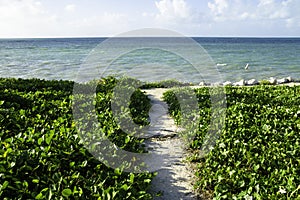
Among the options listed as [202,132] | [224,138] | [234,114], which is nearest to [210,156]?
[224,138]

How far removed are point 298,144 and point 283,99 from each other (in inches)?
180

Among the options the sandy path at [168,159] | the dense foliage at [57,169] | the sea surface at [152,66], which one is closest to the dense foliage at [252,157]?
the sandy path at [168,159]

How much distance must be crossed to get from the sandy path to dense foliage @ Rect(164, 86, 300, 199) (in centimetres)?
26

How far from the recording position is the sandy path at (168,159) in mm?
4910

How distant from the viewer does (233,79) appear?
25.0 m

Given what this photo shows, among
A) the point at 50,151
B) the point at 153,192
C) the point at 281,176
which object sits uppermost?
the point at 50,151

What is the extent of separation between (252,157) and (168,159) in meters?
1.63

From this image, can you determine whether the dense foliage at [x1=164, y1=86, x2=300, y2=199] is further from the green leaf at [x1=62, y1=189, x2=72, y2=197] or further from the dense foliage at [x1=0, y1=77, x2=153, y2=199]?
the green leaf at [x1=62, y1=189, x2=72, y2=197]

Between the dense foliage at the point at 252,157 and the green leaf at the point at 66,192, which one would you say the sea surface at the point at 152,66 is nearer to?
the dense foliage at the point at 252,157

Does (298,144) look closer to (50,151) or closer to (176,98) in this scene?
(50,151)

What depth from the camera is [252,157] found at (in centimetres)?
545

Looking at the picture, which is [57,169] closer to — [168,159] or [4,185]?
[4,185]

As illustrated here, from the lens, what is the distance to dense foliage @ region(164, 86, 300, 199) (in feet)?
14.6

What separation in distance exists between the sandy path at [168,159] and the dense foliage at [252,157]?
263 mm
